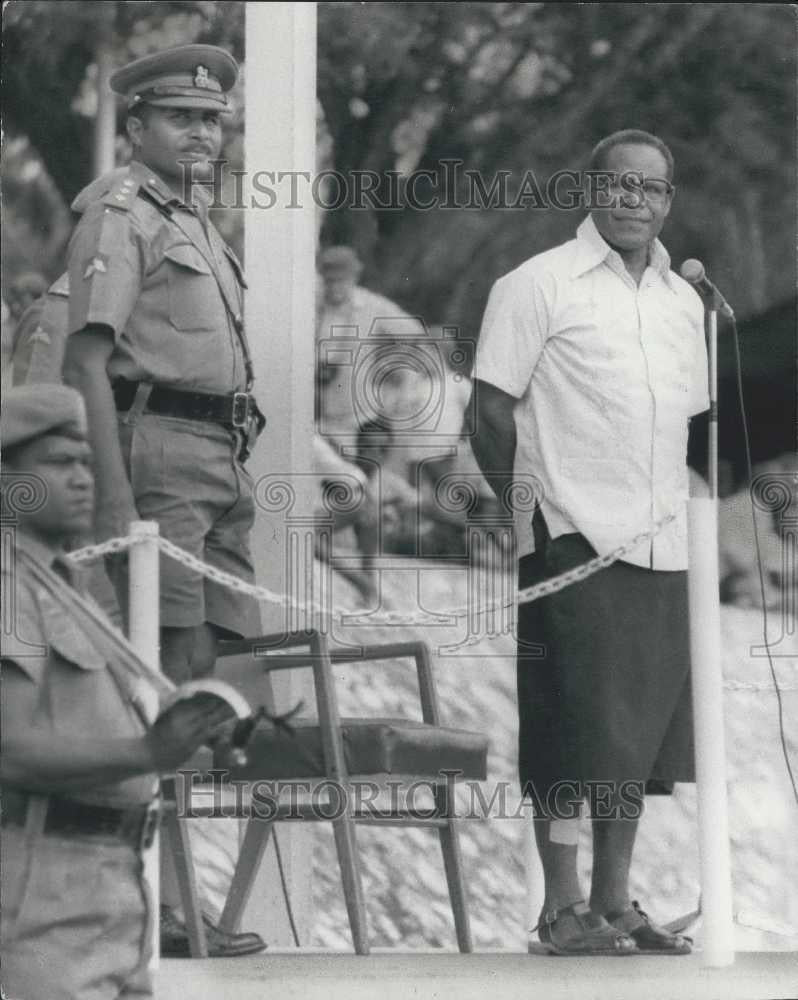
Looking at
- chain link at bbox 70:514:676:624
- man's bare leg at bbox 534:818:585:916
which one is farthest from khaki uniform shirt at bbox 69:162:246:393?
man's bare leg at bbox 534:818:585:916

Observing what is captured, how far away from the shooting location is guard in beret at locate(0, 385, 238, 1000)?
4555mm

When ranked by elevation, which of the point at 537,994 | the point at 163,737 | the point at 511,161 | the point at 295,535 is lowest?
the point at 537,994

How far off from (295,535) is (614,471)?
3.60 feet

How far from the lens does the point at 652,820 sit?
871 centimetres

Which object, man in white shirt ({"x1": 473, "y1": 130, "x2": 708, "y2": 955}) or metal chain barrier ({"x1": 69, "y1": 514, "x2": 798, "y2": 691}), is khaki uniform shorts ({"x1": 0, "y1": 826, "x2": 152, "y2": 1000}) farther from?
man in white shirt ({"x1": 473, "y1": 130, "x2": 708, "y2": 955})

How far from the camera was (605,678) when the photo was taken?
6730 millimetres

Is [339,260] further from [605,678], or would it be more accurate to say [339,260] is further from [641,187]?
[605,678]

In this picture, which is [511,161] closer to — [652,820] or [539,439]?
[539,439]

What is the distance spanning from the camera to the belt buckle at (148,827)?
4715mm

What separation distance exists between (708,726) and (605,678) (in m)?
0.38

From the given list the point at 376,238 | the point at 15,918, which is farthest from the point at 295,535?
the point at 15,918

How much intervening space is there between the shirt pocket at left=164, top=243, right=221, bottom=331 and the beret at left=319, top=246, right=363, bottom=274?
49.7 inches

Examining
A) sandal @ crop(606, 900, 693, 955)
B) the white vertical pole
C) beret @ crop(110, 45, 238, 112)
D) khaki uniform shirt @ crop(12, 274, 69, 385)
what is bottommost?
sandal @ crop(606, 900, 693, 955)

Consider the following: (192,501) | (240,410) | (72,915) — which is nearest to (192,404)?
(240,410)
